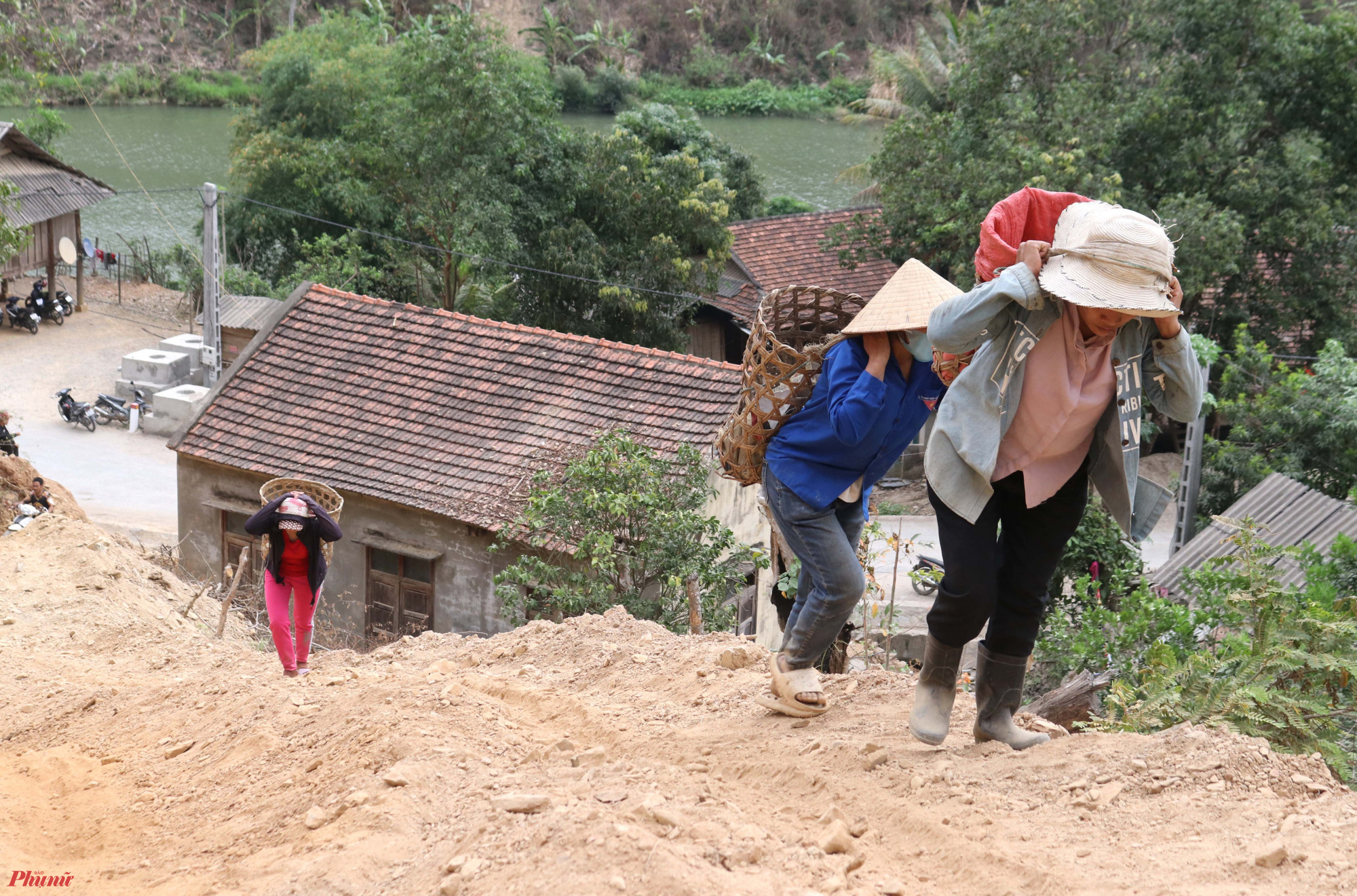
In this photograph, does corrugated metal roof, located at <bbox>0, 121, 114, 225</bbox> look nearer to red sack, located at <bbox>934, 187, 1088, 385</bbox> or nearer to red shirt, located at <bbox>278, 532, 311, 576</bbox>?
red shirt, located at <bbox>278, 532, 311, 576</bbox>

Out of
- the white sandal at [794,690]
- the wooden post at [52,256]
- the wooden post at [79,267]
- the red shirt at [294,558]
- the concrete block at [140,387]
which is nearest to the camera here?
the white sandal at [794,690]

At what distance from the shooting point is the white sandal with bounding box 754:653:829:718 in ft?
13.9

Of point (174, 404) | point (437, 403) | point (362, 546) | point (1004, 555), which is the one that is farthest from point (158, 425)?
point (1004, 555)

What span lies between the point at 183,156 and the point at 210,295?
22.6 meters

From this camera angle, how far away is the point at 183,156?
39125 mm

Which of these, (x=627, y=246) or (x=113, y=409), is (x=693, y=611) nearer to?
(x=627, y=246)

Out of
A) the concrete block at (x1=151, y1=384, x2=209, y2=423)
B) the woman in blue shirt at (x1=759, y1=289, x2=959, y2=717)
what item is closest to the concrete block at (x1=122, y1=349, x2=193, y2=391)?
the concrete block at (x1=151, y1=384, x2=209, y2=423)

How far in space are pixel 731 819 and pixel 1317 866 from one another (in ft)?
5.02

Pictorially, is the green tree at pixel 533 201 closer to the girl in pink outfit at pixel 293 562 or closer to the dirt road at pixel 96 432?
the dirt road at pixel 96 432

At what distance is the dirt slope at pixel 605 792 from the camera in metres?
3.04

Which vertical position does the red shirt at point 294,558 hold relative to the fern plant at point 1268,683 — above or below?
below

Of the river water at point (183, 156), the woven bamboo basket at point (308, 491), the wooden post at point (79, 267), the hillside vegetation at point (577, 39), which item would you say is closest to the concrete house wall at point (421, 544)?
the woven bamboo basket at point (308, 491)

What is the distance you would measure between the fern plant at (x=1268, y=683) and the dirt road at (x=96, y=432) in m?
14.2

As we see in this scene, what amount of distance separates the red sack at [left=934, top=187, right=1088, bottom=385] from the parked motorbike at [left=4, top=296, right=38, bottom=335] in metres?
25.9
